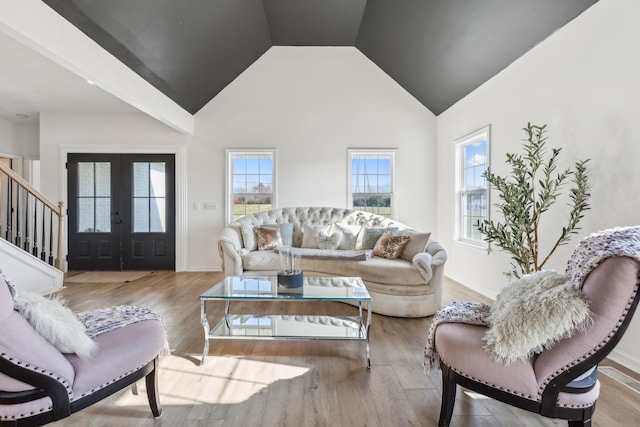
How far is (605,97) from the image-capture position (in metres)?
2.52

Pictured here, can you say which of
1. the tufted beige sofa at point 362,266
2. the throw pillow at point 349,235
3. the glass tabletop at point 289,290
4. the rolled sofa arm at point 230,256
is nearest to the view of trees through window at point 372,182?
the tufted beige sofa at point 362,266

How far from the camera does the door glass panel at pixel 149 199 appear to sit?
→ 223 inches

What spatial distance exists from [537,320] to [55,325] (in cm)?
204

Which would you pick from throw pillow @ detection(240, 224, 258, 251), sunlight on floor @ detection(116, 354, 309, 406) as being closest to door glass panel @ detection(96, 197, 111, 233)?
throw pillow @ detection(240, 224, 258, 251)

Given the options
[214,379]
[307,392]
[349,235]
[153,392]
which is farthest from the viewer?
[349,235]

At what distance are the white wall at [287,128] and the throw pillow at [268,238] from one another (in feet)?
3.62

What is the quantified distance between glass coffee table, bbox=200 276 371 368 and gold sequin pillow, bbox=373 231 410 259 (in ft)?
3.47

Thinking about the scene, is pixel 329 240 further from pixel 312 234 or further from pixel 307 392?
pixel 307 392

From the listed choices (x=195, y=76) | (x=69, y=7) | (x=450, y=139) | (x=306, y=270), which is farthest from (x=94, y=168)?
(x=450, y=139)

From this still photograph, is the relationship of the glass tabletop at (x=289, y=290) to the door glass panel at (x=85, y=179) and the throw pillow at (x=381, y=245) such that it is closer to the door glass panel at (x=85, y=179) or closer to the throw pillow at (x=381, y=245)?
the throw pillow at (x=381, y=245)

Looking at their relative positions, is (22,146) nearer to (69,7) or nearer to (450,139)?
(69,7)

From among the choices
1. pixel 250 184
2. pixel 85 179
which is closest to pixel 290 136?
pixel 250 184

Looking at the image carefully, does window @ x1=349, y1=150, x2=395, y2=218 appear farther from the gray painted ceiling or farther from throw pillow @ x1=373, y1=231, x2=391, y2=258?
throw pillow @ x1=373, y1=231, x2=391, y2=258

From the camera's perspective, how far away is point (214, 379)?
2.17 metres
